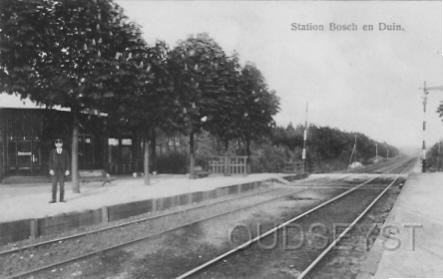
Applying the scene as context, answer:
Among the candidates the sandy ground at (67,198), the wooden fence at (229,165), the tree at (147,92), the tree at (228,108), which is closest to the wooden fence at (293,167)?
the wooden fence at (229,165)

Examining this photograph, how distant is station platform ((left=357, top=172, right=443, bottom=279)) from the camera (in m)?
5.96

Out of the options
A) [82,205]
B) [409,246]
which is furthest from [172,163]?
[409,246]

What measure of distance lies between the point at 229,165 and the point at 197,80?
7299mm

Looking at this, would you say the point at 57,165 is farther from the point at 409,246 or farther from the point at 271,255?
the point at 409,246

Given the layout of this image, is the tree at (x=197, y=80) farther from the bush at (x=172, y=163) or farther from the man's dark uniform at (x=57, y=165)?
the bush at (x=172, y=163)

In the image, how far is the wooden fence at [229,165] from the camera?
81.8 feet

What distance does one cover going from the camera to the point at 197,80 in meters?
19.2

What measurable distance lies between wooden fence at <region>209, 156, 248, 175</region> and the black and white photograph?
410cm

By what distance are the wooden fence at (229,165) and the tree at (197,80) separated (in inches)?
188

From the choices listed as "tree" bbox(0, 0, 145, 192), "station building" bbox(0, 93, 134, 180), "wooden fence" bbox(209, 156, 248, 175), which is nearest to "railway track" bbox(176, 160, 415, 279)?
"tree" bbox(0, 0, 145, 192)

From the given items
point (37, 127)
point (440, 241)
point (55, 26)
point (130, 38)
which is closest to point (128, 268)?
point (440, 241)

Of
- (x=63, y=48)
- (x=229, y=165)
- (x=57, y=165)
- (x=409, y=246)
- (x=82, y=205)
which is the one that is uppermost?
(x=63, y=48)

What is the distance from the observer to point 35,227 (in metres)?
9.12

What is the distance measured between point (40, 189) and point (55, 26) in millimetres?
6293
